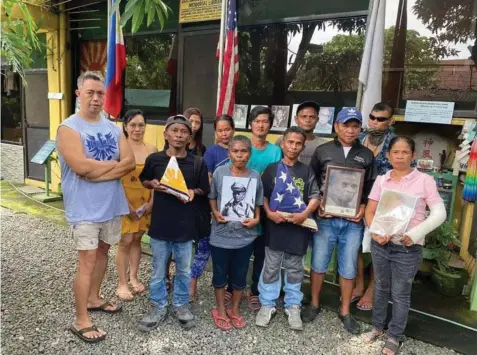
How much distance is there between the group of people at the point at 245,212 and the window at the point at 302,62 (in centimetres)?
154

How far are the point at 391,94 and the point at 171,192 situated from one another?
2.93m

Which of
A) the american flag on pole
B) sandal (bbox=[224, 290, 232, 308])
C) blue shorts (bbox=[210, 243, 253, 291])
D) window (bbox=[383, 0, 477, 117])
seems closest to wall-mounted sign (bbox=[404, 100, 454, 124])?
window (bbox=[383, 0, 477, 117])

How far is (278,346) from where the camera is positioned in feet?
9.21

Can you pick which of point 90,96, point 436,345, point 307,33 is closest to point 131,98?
point 307,33

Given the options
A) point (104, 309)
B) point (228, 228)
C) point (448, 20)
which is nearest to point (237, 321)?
point (228, 228)

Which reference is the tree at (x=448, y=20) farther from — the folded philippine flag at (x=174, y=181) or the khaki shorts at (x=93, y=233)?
the khaki shorts at (x=93, y=233)

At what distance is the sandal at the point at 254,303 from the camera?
3296 mm

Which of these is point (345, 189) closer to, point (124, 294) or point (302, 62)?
point (124, 294)

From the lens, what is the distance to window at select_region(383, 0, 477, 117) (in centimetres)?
392

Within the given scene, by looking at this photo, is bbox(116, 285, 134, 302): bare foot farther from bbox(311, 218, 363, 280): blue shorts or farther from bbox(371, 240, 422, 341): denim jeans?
bbox(371, 240, 422, 341): denim jeans

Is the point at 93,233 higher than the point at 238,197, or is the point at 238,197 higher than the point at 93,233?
the point at 238,197

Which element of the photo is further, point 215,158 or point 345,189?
point 215,158

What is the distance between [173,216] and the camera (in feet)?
Result: 9.49

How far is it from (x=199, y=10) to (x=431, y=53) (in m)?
3.22
